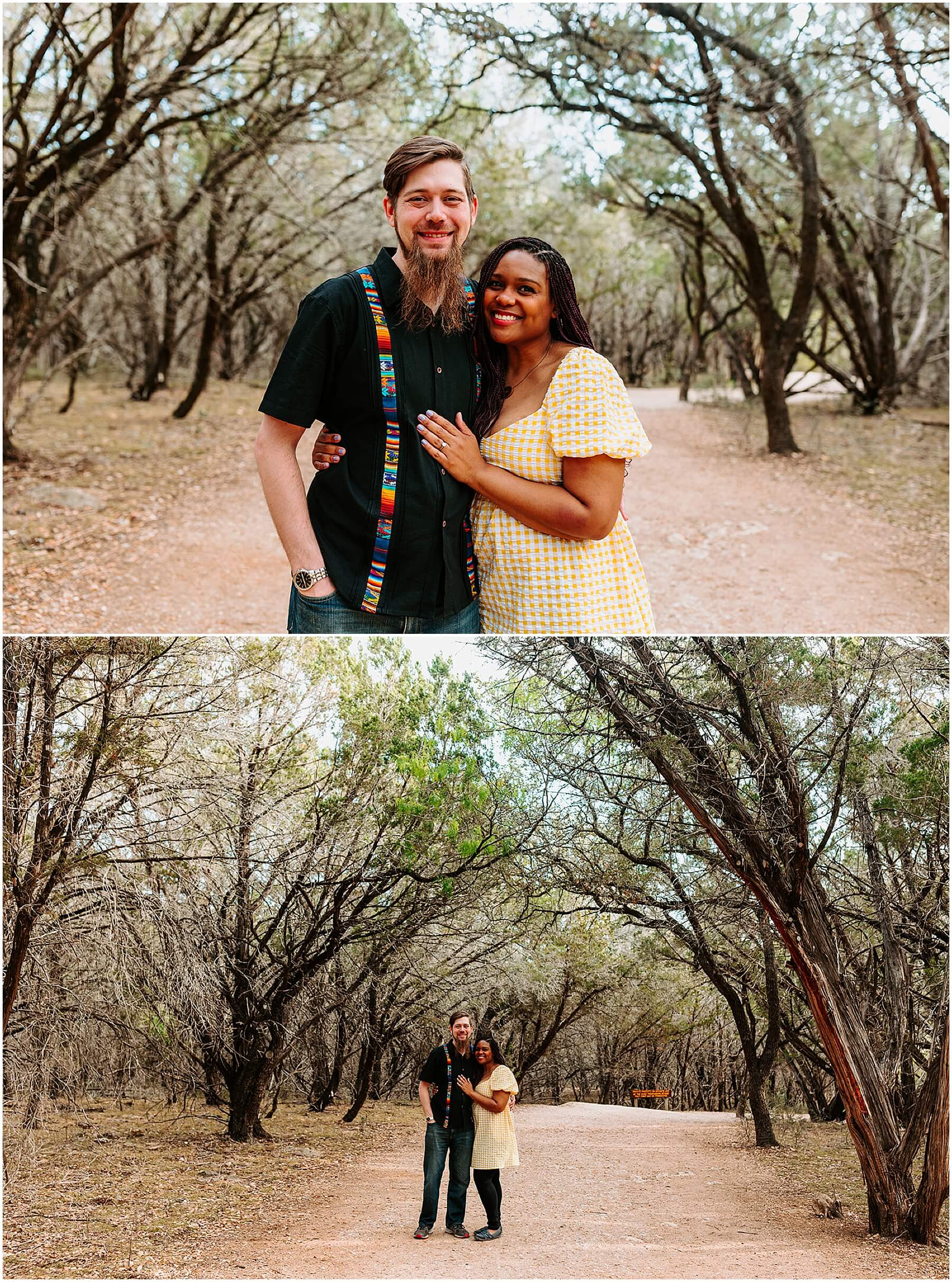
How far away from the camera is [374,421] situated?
2.03 meters

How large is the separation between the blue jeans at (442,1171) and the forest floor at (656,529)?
16.2 feet

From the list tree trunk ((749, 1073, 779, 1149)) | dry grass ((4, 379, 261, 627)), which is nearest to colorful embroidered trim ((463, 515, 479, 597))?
tree trunk ((749, 1073, 779, 1149))

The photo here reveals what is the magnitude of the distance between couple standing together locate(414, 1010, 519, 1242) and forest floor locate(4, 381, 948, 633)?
479cm

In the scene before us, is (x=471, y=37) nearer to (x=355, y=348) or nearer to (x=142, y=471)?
(x=142, y=471)

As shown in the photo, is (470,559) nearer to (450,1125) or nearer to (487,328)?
(487,328)

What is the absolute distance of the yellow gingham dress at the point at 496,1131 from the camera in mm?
3139

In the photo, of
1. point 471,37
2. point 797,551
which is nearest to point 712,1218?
point 797,551

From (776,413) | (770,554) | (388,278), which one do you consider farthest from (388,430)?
(776,413)

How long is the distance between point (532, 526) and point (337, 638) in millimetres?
1243

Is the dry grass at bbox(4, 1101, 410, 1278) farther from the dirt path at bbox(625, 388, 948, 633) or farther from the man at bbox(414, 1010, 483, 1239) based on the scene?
the dirt path at bbox(625, 388, 948, 633)

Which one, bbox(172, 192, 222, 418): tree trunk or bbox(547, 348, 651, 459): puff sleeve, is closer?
bbox(547, 348, 651, 459): puff sleeve

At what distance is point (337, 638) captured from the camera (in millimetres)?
3232

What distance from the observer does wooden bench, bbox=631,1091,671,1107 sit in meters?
3.26

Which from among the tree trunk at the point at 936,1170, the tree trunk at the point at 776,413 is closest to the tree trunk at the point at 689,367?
the tree trunk at the point at 776,413
